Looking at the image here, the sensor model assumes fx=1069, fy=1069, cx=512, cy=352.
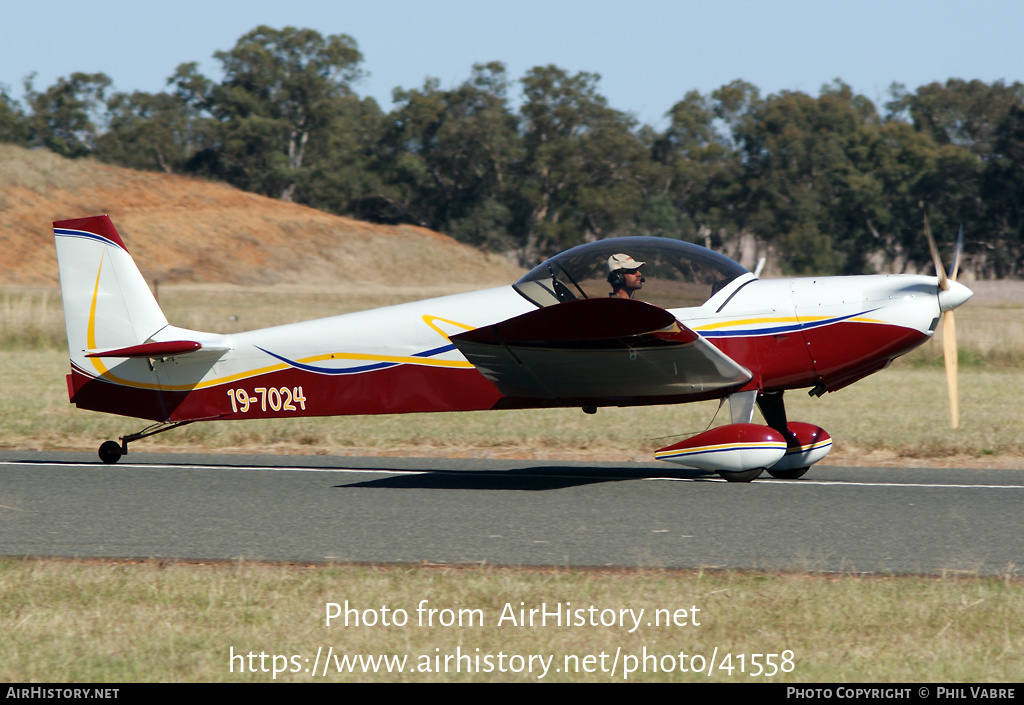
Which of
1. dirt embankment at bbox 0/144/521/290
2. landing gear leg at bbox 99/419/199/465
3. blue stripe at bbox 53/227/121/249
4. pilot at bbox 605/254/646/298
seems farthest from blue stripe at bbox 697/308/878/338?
dirt embankment at bbox 0/144/521/290

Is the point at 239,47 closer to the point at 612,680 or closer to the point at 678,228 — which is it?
the point at 678,228

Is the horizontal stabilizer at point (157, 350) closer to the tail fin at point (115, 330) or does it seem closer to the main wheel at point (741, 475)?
the tail fin at point (115, 330)

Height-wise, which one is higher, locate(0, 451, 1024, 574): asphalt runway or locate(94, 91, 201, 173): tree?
locate(94, 91, 201, 173): tree

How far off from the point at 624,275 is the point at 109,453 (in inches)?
186

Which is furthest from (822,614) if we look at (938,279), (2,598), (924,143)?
(924,143)

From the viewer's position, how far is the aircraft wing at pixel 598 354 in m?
7.46

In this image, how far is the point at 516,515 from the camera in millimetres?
7133

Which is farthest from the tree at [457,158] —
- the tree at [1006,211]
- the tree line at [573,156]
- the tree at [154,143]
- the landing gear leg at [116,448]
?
the landing gear leg at [116,448]

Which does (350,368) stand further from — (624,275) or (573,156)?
(573,156)

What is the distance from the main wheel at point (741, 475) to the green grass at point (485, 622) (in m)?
2.78

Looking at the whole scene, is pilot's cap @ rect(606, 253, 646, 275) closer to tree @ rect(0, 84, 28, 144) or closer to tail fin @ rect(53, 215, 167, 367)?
tail fin @ rect(53, 215, 167, 367)

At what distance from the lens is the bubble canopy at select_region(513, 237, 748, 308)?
26.8ft

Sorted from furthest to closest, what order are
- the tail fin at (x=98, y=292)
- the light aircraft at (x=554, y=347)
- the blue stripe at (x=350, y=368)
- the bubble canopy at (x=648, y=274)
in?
the tail fin at (x=98, y=292), the blue stripe at (x=350, y=368), the bubble canopy at (x=648, y=274), the light aircraft at (x=554, y=347)

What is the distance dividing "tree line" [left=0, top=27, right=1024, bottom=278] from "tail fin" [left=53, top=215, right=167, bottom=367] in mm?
58305
